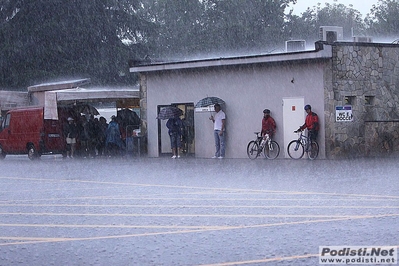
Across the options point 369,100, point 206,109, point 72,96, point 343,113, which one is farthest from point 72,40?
point 343,113

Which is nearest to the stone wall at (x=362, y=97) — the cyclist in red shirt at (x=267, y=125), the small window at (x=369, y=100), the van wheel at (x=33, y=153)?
the small window at (x=369, y=100)

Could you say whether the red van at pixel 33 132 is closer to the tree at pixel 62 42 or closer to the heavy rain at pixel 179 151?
the heavy rain at pixel 179 151

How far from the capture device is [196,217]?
1237 centimetres

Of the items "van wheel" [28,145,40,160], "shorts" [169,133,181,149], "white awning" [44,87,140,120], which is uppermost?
"white awning" [44,87,140,120]

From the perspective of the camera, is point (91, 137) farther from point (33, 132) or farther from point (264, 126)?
point (264, 126)

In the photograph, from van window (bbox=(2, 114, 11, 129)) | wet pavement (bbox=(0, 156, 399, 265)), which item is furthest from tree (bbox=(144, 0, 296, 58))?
wet pavement (bbox=(0, 156, 399, 265))

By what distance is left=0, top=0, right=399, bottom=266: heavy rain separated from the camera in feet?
32.9

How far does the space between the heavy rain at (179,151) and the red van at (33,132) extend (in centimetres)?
6

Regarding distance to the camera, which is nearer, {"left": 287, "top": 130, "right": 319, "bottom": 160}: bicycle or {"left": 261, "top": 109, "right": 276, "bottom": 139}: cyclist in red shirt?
{"left": 287, "top": 130, "right": 319, "bottom": 160}: bicycle

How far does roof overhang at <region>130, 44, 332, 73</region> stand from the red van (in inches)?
151

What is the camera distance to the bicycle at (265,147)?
3077cm

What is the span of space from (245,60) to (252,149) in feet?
10.3

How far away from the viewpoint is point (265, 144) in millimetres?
30781

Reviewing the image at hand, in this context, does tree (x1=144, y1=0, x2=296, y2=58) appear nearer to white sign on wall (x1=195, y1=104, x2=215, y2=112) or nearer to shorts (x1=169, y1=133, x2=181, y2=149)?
white sign on wall (x1=195, y1=104, x2=215, y2=112)
